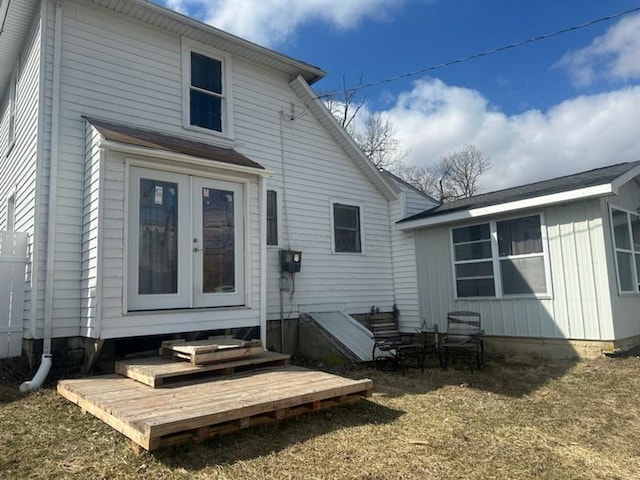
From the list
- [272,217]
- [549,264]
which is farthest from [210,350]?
[549,264]

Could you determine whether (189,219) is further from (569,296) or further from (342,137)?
(569,296)

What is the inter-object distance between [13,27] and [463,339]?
9145 mm

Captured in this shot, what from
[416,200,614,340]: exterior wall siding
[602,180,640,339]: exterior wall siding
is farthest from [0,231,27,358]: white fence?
[602,180,640,339]: exterior wall siding

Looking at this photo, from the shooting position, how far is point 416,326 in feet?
32.0

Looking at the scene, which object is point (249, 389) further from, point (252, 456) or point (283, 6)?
point (283, 6)

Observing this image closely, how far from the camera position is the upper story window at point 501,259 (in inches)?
313

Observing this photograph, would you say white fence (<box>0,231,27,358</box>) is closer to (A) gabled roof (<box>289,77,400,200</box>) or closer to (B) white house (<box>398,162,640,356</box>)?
(A) gabled roof (<box>289,77,400,200</box>)

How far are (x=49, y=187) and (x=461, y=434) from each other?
19.4 feet

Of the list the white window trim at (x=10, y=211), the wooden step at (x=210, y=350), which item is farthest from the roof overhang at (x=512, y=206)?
the white window trim at (x=10, y=211)

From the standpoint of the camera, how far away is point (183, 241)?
238 inches

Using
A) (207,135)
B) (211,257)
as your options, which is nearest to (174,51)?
(207,135)

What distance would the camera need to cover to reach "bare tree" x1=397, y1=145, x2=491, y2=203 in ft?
107

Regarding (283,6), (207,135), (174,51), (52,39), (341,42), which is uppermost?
(341,42)

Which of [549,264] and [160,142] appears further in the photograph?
[549,264]
